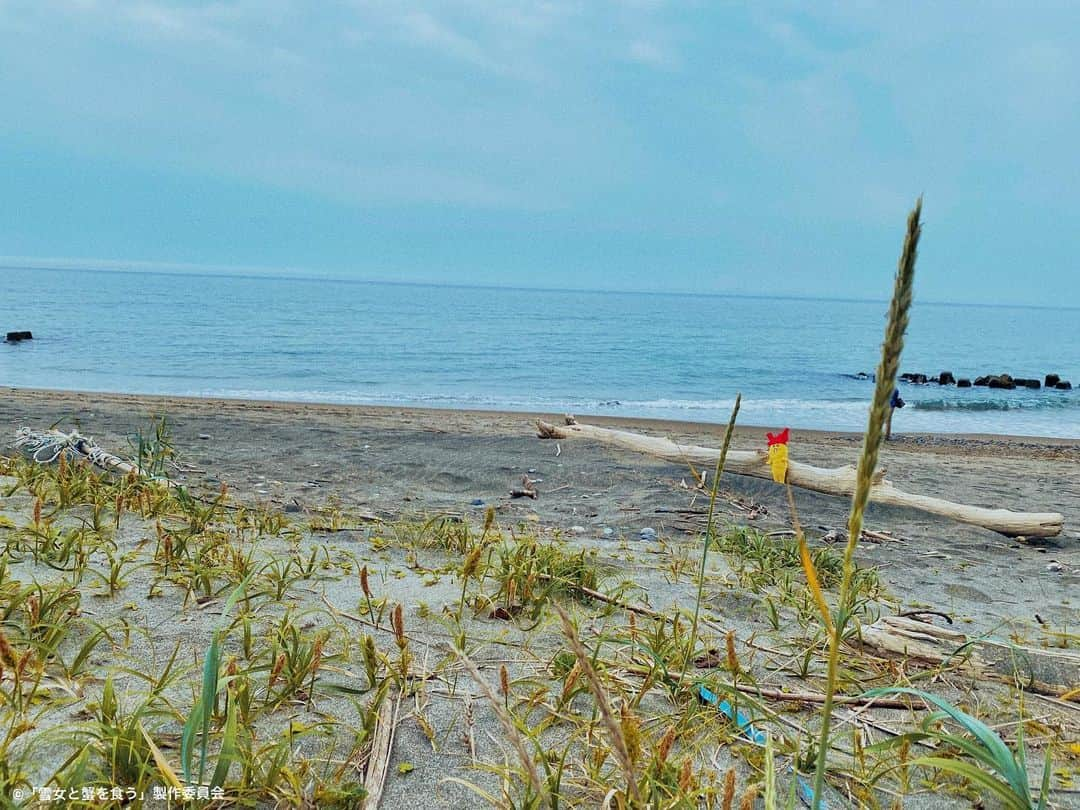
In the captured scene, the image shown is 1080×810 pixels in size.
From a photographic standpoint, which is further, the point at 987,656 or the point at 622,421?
the point at 622,421

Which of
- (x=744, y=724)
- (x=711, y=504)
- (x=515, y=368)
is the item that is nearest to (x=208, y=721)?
(x=711, y=504)

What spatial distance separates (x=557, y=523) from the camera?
5.91m

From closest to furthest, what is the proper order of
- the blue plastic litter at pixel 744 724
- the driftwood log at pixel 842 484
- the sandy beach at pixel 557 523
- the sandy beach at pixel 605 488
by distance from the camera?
the blue plastic litter at pixel 744 724 → the sandy beach at pixel 557 523 → the sandy beach at pixel 605 488 → the driftwood log at pixel 842 484

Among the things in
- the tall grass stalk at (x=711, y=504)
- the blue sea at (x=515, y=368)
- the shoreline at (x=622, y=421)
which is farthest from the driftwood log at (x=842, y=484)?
the blue sea at (x=515, y=368)

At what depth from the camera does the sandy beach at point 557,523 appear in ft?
8.12

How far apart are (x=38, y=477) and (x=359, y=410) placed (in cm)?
1232

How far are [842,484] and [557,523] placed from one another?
3205 millimetres

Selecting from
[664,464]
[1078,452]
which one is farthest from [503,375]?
[664,464]

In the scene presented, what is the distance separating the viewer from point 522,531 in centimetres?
486

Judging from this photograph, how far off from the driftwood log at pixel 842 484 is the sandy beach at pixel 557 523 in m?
0.12

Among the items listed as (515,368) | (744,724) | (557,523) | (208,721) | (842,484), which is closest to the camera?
(208,721)

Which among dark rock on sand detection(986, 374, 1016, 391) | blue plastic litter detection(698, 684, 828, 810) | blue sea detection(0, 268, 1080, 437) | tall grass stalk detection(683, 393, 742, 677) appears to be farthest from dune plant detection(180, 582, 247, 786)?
dark rock on sand detection(986, 374, 1016, 391)

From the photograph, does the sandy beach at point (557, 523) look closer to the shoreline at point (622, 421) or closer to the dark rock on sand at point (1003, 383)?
the shoreline at point (622, 421)

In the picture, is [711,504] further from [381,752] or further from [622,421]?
[622,421]
